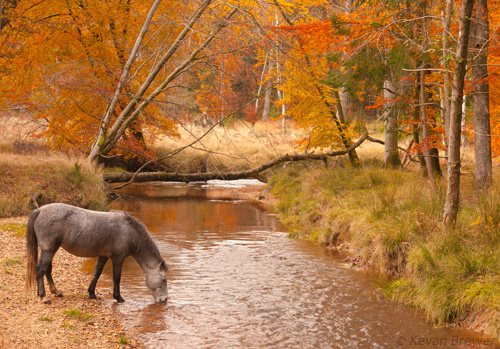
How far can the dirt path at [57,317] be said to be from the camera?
17.5ft

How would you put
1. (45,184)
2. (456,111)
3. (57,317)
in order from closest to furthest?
(57,317) < (456,111) < (45,184)

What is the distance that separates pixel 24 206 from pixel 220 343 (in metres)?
8.76

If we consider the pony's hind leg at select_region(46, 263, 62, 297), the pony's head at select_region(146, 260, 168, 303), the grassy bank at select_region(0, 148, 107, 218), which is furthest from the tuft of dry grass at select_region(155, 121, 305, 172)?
the pony's hind leg at select_region(46, 263, 62, 297)

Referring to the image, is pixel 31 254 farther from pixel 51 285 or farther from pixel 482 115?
pixel 482 115

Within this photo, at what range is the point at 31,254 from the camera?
680cm

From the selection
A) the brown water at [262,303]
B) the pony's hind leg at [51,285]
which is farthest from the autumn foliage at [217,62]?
the pony's hind leg at [51,285]

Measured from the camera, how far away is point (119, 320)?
21.6 ft

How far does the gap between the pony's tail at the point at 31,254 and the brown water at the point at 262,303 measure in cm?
129

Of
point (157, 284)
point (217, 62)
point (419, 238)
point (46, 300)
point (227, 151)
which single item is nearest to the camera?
point (46, 300)

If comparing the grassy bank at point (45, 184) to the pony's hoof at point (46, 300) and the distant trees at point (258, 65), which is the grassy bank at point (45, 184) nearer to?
the distant trees at point (258, 65)

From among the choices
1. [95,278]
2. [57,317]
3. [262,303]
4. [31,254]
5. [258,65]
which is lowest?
[262,303]

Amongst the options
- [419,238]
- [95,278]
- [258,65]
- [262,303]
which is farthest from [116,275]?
[258,65]

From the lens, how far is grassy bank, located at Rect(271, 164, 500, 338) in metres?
6.50

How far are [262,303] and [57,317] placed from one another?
309cm
